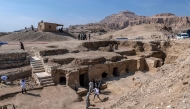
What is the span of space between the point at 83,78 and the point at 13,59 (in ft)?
18.6

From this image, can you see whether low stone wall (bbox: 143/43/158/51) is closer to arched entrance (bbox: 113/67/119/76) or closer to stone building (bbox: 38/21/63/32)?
arched entrance (bbox: 113/67/119/76)

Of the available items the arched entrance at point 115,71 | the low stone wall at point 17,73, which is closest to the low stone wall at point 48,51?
the low stone wall at point 17,73

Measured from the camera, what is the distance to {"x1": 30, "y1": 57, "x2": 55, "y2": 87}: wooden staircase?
1121cm

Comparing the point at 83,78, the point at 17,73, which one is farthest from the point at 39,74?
the point at 83,78

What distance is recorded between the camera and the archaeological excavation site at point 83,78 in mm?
6925

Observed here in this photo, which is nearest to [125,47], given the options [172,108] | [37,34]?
[37,34]

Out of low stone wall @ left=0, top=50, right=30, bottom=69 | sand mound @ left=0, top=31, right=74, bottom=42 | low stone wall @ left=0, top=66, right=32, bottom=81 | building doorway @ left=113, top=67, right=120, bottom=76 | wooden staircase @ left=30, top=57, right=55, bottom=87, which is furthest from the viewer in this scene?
sand mound @ left=0, top=31, right=74, bottom=42

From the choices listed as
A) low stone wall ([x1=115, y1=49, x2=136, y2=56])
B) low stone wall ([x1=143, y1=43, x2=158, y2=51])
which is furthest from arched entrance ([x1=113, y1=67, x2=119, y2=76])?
low stone wall ([x1=143, y1=43, x2=158, y2=51])

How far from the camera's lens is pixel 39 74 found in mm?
11891

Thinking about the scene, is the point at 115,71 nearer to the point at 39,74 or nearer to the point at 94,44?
the point at 94,44

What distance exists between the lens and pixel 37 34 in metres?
23.4

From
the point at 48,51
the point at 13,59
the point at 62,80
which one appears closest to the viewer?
the point at 62,80

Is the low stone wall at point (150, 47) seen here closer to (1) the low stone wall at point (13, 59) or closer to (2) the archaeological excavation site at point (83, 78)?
(2) the archaeological excavation site at point (83, 78)

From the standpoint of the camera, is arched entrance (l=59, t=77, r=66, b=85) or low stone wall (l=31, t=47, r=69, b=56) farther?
low stone wall (l=31, t=47, r=69, b=56)
